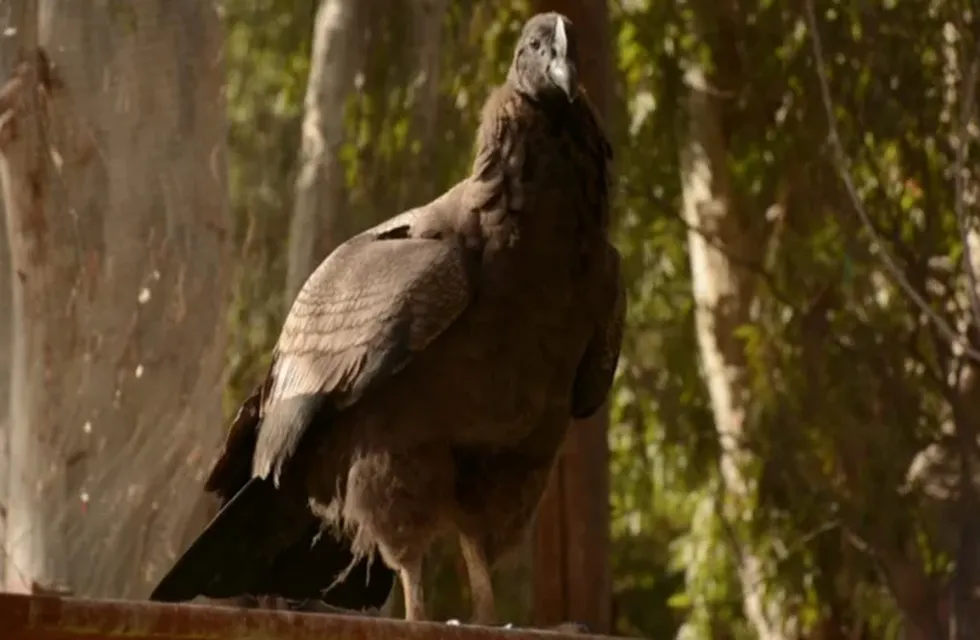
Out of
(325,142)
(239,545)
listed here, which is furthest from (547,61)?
→ (325,142)

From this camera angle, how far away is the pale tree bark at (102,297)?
Result: 116 inches

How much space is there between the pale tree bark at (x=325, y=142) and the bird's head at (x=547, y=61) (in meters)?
1.38

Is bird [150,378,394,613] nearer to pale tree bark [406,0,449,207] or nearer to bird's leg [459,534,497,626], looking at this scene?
bird's leg [459,534,497,626]

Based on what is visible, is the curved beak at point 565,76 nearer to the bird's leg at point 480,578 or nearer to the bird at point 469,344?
the bird at point 469,344

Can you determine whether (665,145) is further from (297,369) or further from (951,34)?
(297,369)

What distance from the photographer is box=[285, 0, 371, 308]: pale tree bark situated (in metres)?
3.91

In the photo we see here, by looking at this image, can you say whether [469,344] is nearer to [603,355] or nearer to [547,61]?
[603,355]

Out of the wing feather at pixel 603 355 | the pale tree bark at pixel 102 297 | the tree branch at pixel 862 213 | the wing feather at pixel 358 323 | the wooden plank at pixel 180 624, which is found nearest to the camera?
the wooden plank at pixel 180 624

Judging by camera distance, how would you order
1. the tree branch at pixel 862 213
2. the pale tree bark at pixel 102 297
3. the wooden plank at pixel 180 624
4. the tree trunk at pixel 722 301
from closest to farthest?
the wooden plank at pixel 180 624 < the pale tree bark at pixel 102 297 < the tree branch at pixel 862 213 < the tree trunk at pixel 722 301

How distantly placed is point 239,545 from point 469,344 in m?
0.58

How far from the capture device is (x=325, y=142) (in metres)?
4.08

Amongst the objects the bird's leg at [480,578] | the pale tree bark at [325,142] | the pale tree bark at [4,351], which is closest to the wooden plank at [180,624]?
the bird's leg at [480,578]

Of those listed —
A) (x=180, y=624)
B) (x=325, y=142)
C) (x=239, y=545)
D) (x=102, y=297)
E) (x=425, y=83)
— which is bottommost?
(x=180, y=624)

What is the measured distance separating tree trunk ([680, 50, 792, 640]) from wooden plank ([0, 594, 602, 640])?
123 inches
